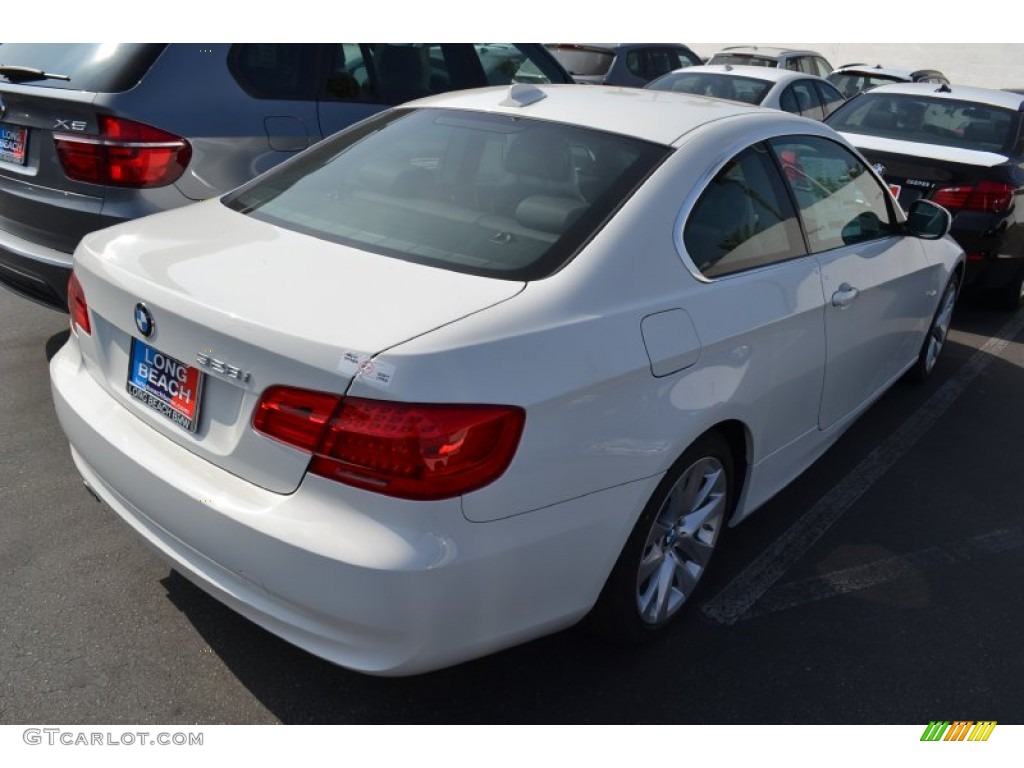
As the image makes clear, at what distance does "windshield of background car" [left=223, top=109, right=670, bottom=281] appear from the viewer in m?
2.62

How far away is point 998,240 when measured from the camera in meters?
6.24

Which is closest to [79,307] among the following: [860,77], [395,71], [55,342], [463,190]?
[463,190]

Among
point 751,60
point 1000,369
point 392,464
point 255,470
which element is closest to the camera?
point 392,464

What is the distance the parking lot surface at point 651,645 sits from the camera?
8.74ft

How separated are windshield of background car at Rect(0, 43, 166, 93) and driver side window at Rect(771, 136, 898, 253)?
9.39 feet

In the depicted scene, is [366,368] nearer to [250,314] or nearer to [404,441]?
[404,441]

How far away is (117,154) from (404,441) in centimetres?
282

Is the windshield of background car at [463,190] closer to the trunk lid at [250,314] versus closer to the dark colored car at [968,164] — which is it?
the trunk lid at [250,314]

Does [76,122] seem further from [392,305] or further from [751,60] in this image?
[751,60]

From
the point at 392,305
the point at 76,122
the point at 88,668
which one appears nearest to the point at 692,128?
the point at 392,305

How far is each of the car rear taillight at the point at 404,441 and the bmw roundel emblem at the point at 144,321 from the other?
521 millimetres

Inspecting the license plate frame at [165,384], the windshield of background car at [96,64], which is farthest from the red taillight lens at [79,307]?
the windshield of background car at [96,64]

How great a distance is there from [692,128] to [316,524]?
178 centimetres

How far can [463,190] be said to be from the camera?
2.95m
